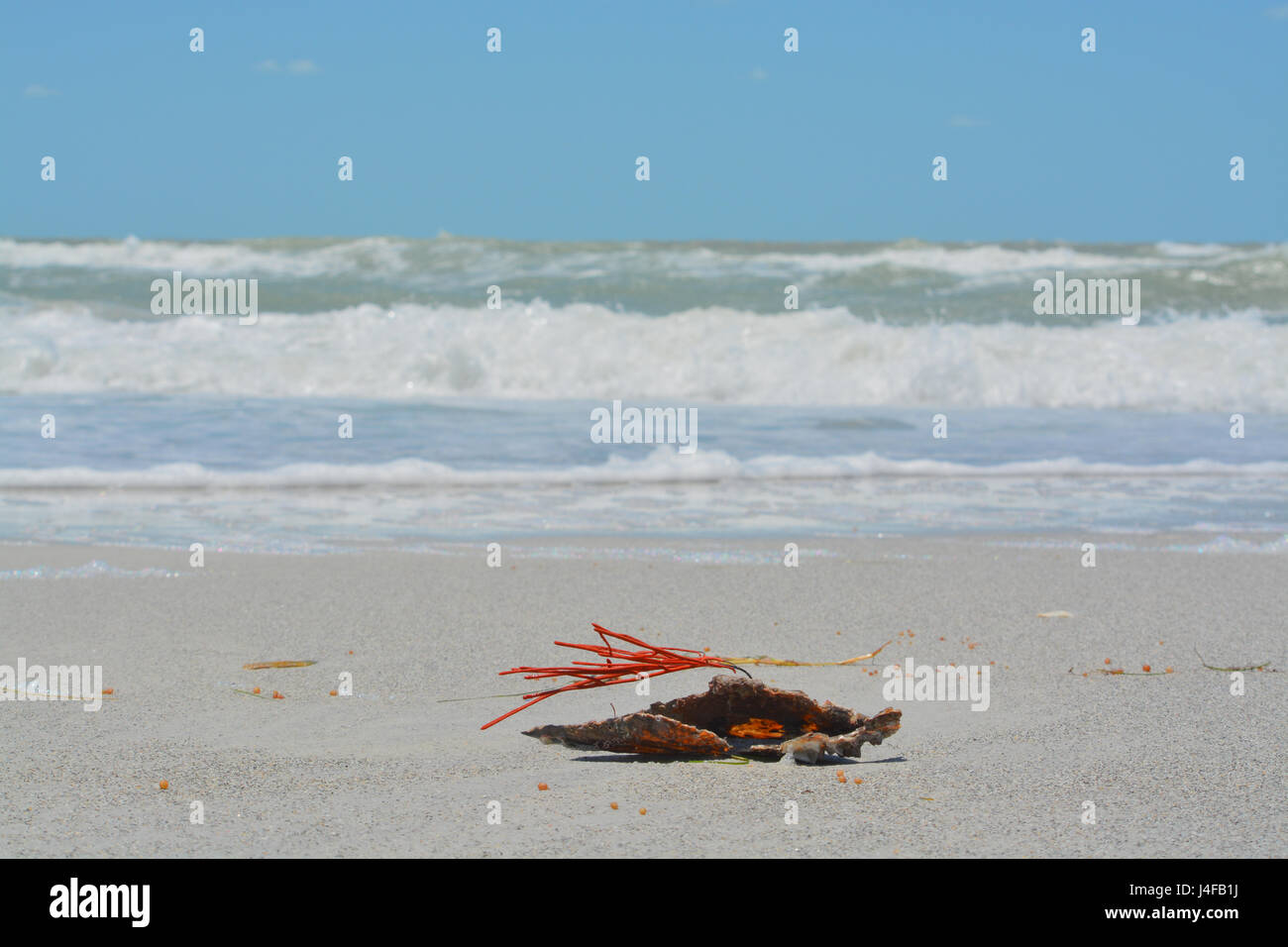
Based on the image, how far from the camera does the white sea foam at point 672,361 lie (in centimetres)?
1502

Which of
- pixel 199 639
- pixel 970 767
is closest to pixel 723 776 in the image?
pixel 970 767

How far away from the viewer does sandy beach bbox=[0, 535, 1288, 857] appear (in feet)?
8.82

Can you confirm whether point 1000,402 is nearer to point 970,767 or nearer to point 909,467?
point 909,467

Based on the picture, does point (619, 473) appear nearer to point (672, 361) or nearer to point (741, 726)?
point (741, 726)

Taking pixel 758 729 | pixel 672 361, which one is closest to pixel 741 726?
pixel 758 729

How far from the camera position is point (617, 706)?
3885 millimetres

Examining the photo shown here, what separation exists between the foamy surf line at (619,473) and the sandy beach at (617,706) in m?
2.46

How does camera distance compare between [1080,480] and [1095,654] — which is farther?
[1080,480]

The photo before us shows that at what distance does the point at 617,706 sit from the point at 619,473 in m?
5.88

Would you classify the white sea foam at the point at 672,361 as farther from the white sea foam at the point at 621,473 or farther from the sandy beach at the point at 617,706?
the sandy beach at the point at 617,706

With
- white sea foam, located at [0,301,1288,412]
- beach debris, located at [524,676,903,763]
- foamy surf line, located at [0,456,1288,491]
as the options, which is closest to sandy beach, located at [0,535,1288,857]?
beach debris, located at [524,676,903,763]

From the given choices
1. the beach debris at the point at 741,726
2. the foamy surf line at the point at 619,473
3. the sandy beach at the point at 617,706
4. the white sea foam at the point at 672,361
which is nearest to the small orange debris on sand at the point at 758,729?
the beach debris at the point at 741,726
